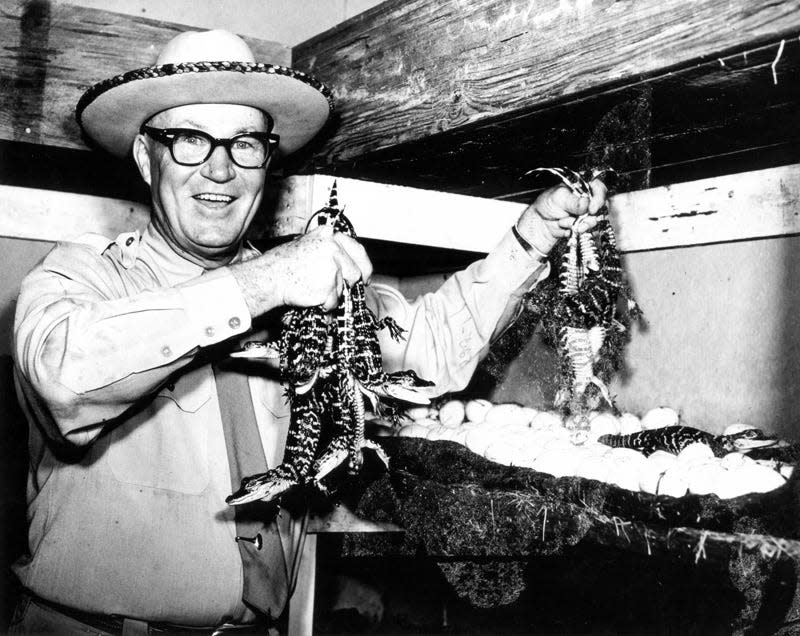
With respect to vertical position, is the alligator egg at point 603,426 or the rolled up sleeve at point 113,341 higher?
the rolled up sleeve at point 113,341

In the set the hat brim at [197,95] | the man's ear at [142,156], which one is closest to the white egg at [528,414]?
the hat brim at [197,95]

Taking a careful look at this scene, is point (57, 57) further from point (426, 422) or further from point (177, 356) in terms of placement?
point (426, 422)

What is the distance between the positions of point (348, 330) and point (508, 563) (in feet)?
2.93

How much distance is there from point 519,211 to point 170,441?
59.7 inches

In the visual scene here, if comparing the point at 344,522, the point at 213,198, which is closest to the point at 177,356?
the point at 213,198

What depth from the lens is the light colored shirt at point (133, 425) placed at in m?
1.79

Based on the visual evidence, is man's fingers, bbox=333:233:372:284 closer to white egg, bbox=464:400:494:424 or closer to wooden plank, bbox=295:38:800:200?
wooden plank, bbox=295:38:800:200

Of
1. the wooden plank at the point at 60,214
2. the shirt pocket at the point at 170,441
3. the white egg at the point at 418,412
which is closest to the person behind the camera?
the shirt pocket at the point at 170,441

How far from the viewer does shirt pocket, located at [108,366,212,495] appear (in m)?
2.17

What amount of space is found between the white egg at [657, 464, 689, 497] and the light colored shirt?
91 cm

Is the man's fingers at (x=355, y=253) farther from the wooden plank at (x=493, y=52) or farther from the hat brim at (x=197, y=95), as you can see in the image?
the hat brim at (x=197, y=95)

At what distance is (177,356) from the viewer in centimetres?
183

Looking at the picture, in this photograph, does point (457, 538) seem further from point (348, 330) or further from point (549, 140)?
point (549, 140)

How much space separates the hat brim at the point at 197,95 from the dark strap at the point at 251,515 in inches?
30.7
